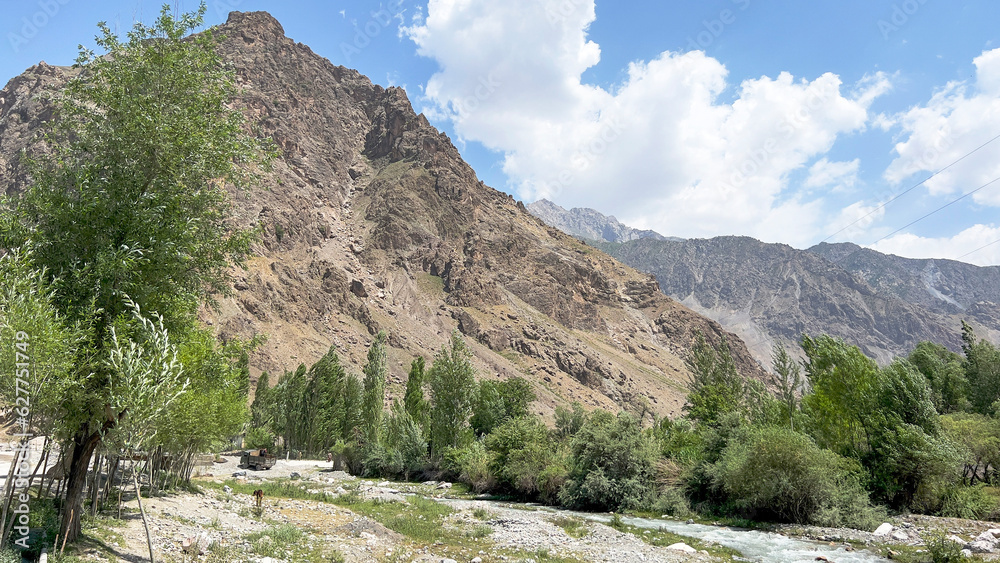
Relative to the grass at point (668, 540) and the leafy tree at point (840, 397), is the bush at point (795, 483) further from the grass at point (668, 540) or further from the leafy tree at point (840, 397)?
the grass at point (668, 540)

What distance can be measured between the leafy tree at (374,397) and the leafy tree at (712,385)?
108 ft

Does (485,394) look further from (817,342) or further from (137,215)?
(137,215)

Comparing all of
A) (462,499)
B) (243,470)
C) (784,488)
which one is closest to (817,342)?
(784,488)

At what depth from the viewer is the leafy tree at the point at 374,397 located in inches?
2094

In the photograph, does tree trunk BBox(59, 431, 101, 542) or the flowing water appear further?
the flowing water

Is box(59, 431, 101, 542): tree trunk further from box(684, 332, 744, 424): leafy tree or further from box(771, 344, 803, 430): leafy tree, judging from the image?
box(684, 332, 744, 424): leafy tree

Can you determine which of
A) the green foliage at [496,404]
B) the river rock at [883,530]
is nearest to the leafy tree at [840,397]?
the river rock at [883,530]

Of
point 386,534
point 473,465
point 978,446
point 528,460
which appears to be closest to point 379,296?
point 473,465

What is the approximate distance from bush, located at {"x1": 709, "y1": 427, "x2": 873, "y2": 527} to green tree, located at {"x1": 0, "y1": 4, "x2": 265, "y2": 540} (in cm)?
2620

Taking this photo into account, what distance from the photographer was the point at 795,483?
24.3m

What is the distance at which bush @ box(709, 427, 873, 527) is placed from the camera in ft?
78.0

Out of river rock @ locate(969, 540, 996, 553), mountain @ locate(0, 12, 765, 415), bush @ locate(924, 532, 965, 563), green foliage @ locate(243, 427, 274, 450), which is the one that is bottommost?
green foliage @ locate(243, 427, 274, 450)

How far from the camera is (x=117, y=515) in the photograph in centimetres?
1563

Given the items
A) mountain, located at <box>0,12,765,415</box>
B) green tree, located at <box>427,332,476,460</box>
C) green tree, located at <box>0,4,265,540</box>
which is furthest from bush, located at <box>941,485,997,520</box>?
mountain, located at <box>0,12,765,415</box>
